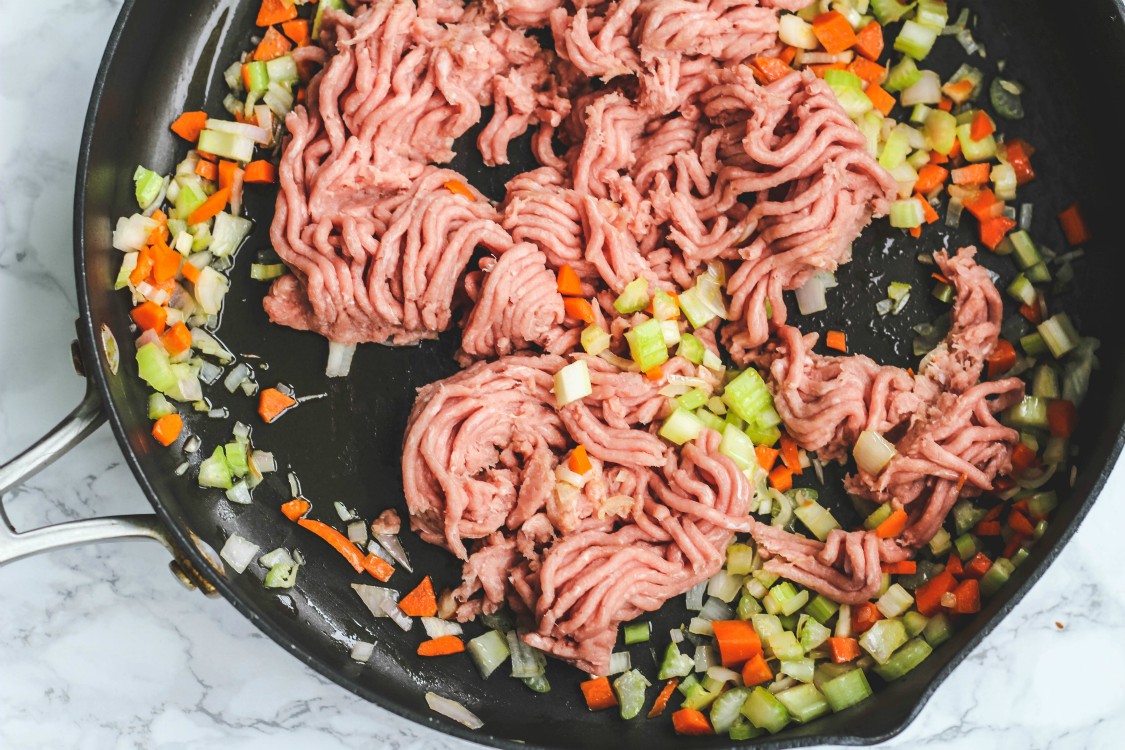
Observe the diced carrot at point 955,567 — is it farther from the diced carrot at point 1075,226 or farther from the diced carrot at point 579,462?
the diced carrot at point 579,462

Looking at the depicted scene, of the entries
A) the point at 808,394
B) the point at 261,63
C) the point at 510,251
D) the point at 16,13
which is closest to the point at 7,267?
the point at 16,13

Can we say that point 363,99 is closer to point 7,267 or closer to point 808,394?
point 7,267

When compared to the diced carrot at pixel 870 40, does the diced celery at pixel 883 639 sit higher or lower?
lower

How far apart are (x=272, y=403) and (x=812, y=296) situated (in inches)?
100

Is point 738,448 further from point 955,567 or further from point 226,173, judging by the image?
point 226,173

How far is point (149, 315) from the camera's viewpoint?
4.04m

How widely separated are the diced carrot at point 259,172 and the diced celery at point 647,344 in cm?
182

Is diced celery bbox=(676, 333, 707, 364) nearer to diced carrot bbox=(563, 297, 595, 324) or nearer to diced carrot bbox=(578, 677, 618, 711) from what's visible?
diced carrot bbox=(563, 297, 595, 324)

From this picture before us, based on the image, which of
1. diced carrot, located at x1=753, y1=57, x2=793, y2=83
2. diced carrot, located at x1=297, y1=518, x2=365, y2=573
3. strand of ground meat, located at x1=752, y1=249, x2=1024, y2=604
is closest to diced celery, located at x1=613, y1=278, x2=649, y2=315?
strand of ground meat, located at x1=752, y1=249, x2=1024, y2=604

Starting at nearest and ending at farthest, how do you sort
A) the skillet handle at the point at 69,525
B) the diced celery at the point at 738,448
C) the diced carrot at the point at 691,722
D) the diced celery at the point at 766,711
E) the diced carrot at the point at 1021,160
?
the skillet handle at the point at 69,525 < the diced celery at the point at 766,711 < the diced carrot at the point at 691,722 < the diced celery at the point at 738,448 < the diced carrot at the point at 1021,160

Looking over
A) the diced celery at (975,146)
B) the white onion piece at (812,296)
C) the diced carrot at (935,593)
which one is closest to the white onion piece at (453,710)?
the diced carrot at (935,593)

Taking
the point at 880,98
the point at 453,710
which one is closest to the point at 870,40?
the point at 880,98

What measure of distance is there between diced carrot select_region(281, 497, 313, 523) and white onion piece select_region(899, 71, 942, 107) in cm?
342

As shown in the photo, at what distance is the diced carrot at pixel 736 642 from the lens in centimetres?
404
